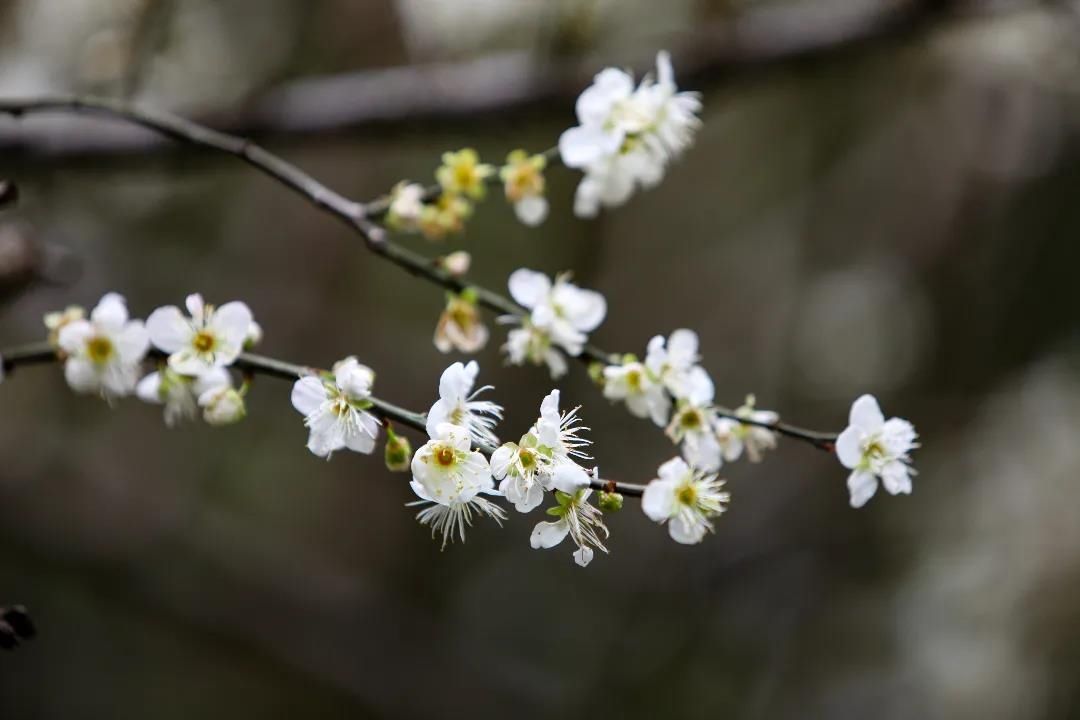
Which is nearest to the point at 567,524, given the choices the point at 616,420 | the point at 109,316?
the point at 109,316

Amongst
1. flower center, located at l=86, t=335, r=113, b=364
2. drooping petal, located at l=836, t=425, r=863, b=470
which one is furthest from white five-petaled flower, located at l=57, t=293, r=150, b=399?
drooping petal, located at l=836, t=425, r=863, b=470

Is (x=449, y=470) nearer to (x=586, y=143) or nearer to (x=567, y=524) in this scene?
(x=567, y=524)

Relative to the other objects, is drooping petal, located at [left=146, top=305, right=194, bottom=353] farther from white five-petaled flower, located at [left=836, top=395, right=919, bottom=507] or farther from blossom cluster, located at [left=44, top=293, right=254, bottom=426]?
white five-petaled flower, located at [left=836, top=395, right=919, bottom=507]

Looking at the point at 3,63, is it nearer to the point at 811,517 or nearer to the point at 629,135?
the point at 629,135

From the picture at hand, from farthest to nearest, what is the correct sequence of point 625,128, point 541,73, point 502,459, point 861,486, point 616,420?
point 616,420
point 541,73
point 625,128
point 861,486
point 502,459

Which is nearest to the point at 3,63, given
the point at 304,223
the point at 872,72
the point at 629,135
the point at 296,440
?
the point at 304,223
